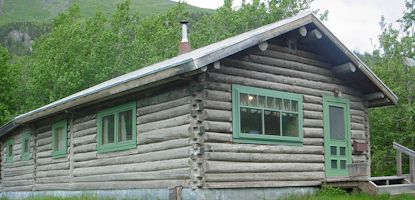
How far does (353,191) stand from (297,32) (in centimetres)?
435

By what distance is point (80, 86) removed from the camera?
36.2m

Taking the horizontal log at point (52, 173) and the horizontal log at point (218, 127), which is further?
the horizontal log at point (52, 173)

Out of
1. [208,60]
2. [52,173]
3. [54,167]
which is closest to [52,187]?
[52,173]

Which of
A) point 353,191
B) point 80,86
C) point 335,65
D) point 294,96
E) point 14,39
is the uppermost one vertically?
A: point 14,39

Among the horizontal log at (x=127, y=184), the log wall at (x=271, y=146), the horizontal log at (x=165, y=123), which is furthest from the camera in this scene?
the horizontal log at (x=127, y=184)

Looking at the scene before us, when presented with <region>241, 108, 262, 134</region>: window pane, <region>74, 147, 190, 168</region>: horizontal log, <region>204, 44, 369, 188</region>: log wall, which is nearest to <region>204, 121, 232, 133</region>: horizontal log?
<region>204, 44, 369, 188</region>: log wall

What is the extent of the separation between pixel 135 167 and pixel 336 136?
5.75 meters

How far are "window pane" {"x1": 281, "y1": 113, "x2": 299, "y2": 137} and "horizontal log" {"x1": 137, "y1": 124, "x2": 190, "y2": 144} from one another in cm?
284

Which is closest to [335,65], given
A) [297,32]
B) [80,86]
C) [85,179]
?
[297,32]

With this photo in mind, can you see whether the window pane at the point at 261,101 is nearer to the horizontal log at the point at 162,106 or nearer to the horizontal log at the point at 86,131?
the horizontal log at the point at 162,106

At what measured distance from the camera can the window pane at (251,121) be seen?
13617 millimetres

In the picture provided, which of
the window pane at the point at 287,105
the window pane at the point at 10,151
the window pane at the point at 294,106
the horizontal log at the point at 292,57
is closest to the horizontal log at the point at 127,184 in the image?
the window pane at the point at 287,105

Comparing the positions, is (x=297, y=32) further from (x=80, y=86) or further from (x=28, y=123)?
(x=80, y=86)

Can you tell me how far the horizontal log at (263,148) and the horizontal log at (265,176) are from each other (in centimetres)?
55
